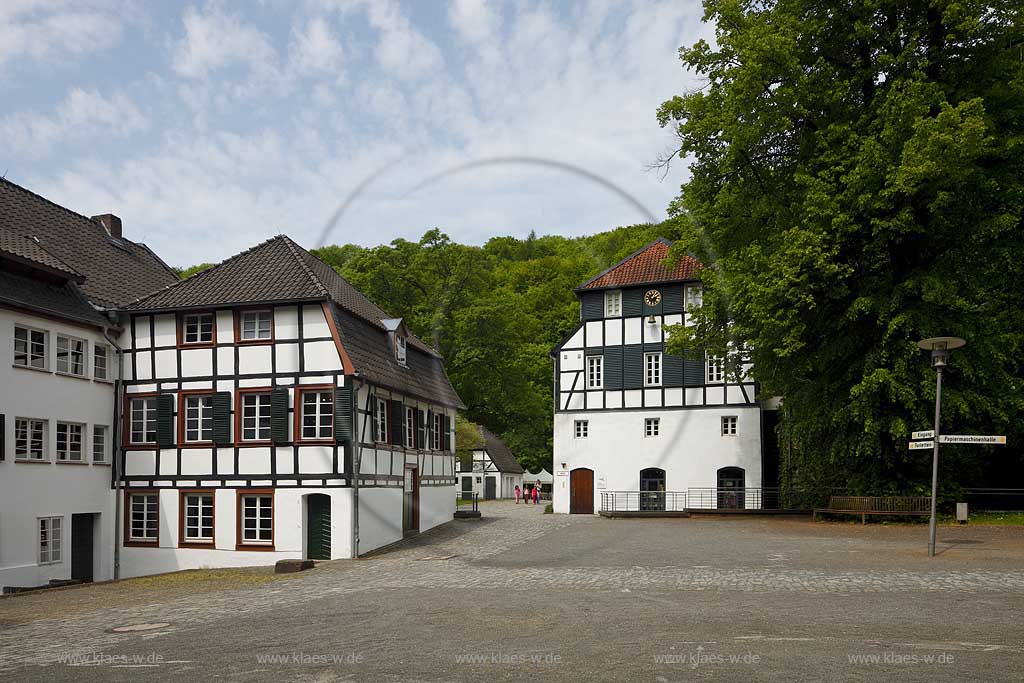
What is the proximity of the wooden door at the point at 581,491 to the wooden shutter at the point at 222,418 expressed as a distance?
20.6 meters

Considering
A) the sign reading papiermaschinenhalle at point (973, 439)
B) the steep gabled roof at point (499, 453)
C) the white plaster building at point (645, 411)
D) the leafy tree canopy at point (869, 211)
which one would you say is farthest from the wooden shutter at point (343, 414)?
the steep gabled roof at point (499, 453)

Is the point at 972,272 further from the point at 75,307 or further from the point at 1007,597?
the point at 75,307

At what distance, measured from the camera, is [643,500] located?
4431 cm

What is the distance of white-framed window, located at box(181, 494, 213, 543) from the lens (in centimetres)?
2884

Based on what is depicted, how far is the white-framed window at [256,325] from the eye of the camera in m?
29.3

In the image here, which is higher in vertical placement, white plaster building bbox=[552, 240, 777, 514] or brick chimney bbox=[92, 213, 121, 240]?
brick chimney bbox=[92, 213, 121, 240]

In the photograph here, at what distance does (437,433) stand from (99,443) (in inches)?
503

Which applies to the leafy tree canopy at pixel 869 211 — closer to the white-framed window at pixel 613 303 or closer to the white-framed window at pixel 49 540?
the white-framed window at pixel 613 303

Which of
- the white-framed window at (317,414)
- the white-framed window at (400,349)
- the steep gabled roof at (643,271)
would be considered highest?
the steep gabled roof at (643,271)

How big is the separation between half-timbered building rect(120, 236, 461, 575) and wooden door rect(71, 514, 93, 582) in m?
1.05

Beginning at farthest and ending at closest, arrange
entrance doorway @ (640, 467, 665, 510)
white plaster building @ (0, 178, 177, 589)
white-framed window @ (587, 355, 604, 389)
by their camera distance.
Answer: white-framed window @ (587, 355, 604, 389), entrance doorway @ (640, 467, 665, 510), white plaster building @ (0, 178, 177, 589)

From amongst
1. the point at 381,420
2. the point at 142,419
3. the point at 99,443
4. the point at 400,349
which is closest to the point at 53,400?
the point at 99,443

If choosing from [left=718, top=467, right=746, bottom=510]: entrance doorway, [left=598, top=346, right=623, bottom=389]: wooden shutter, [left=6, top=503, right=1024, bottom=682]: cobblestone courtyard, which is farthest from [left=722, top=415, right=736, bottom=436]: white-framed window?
[left=6, top=503, right=1024, bottom=682]: cobblestone courtyard

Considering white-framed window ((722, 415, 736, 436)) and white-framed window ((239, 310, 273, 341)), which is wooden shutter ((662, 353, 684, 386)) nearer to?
white-framed window ((722, 415, 736, 436))
